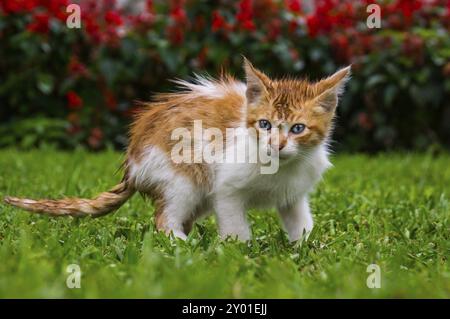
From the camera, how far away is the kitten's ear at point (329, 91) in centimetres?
366

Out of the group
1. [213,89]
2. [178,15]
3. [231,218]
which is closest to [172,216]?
[231,218]

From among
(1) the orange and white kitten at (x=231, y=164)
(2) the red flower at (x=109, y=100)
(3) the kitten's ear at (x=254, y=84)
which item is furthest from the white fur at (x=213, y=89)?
(2) the red flower at (x=109, y=100)

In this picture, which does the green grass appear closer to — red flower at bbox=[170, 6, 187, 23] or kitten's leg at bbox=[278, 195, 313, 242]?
kitten's leg at bbox=[278, 195, 313, 242]

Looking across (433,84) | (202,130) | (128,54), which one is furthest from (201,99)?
(433,84)

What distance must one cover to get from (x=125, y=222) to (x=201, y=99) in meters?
0.86

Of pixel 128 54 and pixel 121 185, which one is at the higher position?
pixel 128 54

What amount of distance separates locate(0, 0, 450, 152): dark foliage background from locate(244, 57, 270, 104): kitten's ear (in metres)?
4.06

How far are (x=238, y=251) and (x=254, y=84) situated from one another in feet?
2.95

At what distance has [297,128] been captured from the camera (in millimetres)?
3594

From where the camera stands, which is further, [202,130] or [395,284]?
[202,130]

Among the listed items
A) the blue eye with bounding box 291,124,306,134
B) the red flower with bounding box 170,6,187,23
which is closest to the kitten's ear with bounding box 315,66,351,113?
the blue eye with bounding box 291,124,306,134

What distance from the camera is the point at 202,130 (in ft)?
12.9
